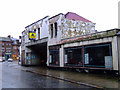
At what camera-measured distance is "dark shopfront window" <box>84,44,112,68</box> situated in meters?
13.6

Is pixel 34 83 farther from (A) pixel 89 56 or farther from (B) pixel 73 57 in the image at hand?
(B) pixel 73 57

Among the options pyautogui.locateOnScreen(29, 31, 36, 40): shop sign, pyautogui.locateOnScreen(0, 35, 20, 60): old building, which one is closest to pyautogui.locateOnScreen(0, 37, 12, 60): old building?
pyautogui.locateOnScreen(0, 35, 20, 60): old building

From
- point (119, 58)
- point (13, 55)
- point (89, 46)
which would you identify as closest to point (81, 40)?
point (89, 46)

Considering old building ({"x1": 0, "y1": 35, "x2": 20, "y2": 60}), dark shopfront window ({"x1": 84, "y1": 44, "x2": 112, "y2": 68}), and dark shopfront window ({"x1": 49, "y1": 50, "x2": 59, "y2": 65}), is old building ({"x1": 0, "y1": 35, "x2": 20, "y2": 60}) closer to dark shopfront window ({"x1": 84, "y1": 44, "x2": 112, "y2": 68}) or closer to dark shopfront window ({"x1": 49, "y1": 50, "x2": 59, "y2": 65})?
dark shopfront window ({"x1": 49, "y1": 50, "x2": 59, "y2": 65})

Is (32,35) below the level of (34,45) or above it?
above

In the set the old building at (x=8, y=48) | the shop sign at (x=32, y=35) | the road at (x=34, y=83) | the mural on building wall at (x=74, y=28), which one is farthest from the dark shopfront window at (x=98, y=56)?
the old building at (x=8, y=48)

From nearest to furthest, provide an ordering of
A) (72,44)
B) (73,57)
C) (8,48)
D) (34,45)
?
(73,57) < (72,44) < (34,45) < (8,48)

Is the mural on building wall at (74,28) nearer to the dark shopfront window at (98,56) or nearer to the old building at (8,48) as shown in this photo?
the dark shopfront window at (98,56)

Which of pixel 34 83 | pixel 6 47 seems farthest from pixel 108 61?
pixel 6 47

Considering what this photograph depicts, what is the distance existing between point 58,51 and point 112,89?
12276 mm

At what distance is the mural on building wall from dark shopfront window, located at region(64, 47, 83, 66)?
8.96 ft

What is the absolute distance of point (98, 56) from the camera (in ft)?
48.1

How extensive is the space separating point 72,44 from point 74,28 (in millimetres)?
4019

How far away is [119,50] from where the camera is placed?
12492 mm
